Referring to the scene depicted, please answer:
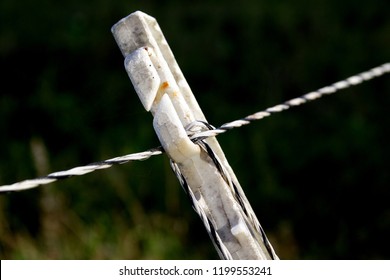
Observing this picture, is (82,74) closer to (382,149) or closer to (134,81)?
(382,149)

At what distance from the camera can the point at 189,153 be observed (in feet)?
3.10

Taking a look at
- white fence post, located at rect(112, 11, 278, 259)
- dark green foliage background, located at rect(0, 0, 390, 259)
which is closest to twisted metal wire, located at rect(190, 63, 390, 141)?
white fence post, located at rect(112, 11, 278, 259)

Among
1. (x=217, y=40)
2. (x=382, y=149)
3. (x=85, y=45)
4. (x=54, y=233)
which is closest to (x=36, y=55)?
(x=85, y=45)

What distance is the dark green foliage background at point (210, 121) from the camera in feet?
8.38

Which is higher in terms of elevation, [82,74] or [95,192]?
[82,74]

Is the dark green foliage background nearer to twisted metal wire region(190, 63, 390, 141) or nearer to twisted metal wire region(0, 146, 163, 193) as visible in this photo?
twisted metal wire region(190, 63, 390, 141)

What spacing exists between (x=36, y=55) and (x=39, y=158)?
122 cm

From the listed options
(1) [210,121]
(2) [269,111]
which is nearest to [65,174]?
(2) [269,111]

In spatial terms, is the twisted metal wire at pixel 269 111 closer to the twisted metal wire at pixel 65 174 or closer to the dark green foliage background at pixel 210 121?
the twisted metal wire at pixel 65 174

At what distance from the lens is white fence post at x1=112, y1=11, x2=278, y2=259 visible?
937 millimetres

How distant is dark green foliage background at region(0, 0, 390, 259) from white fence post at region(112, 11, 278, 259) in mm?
1419

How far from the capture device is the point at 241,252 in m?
0.97

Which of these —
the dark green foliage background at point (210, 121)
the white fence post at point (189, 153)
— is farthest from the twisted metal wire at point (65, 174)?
the dark green foliage background at point (210, 121)

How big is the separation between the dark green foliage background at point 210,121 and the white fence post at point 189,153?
55.9 inches
